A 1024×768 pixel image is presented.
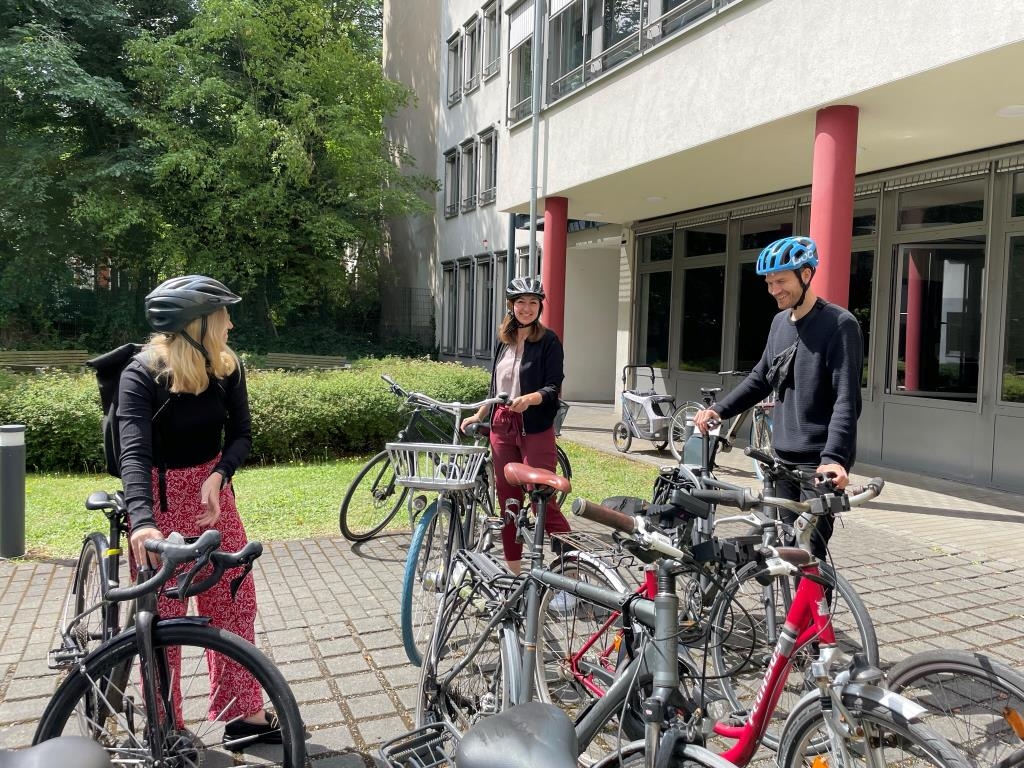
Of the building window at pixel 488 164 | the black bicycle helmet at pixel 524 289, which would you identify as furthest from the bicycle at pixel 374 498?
the building window at pixel 488 164

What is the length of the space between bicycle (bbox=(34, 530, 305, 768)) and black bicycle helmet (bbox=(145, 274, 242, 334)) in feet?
2.86

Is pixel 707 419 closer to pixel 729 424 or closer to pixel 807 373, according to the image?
pixel 807 373

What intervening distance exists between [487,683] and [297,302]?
22758 mm

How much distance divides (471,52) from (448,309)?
7552 mm

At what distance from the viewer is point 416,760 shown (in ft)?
8.76

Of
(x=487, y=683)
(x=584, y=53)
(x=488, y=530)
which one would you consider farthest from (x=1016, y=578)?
(x=584, y=53)

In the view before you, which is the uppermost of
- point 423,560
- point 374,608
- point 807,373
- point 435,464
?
point 807,373

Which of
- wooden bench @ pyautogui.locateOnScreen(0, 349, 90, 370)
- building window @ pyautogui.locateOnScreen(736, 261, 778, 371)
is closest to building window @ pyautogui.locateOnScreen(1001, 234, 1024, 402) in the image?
building window @ pyautogui.locateOnScreen(736, 261, 778, 371)

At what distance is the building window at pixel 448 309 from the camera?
24.8m

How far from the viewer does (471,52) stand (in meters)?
22.9

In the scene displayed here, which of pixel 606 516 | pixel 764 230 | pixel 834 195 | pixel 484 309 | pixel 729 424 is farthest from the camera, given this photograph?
pixel 484 309

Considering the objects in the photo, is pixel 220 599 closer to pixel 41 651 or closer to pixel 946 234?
pixel 41 651

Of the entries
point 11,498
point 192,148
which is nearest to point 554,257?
point 11,498

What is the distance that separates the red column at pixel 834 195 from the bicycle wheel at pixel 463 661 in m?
5.84
